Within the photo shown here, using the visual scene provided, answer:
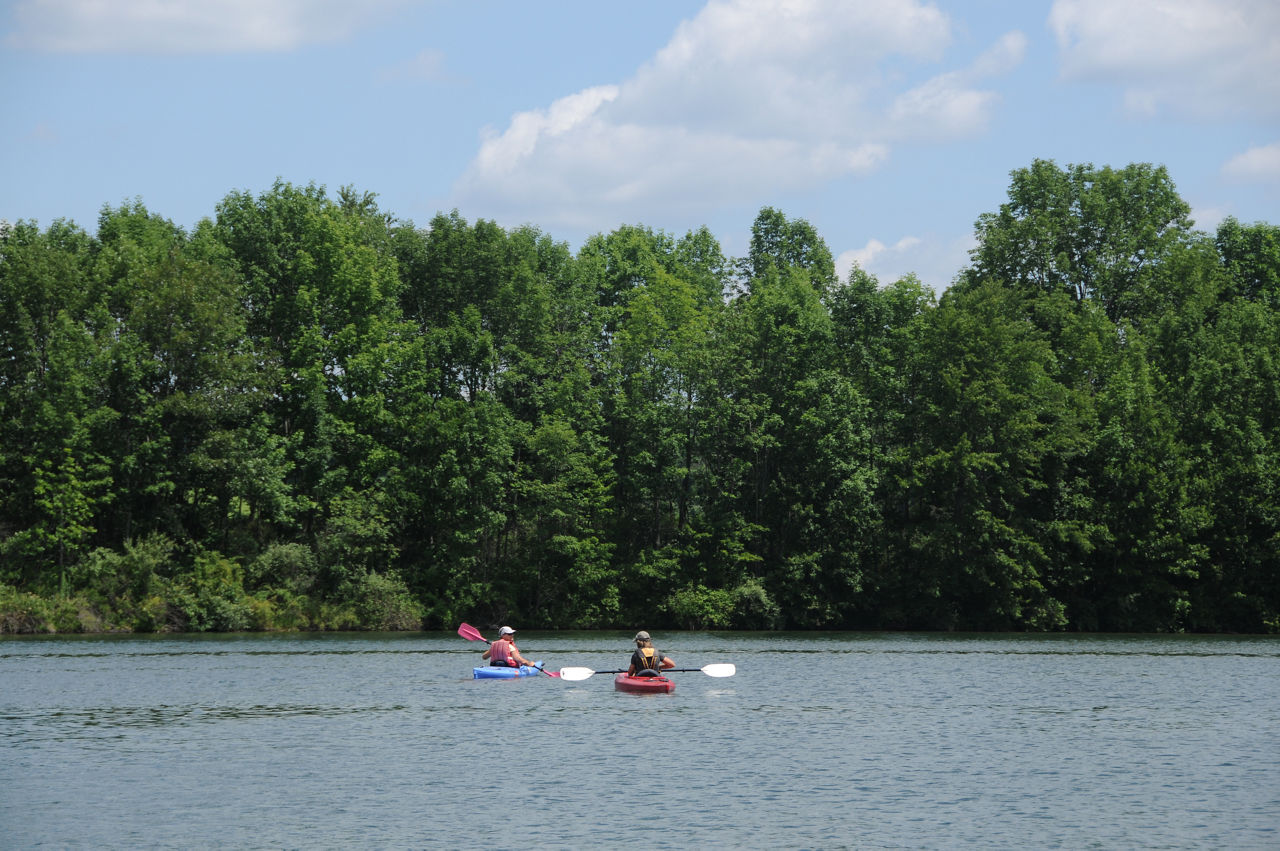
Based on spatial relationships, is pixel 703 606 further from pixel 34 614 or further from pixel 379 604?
pixel 34 614

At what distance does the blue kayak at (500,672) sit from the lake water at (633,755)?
0.34 m

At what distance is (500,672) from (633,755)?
13.9 metres

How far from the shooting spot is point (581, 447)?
69500mm

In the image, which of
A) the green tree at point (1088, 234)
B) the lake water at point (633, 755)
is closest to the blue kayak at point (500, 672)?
the lake water at point (633, 755)

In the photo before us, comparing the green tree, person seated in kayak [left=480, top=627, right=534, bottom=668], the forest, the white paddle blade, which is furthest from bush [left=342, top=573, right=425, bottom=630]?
the green tree

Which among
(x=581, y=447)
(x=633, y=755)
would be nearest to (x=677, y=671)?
(x=633, y=755)

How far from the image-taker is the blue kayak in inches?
1578

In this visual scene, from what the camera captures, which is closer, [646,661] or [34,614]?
[646,661]

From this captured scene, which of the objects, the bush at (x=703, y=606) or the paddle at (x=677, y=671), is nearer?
the paddle at (x=677, y=671)

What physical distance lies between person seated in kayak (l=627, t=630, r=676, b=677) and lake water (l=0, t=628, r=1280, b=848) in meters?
0.78

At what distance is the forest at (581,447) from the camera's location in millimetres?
62969

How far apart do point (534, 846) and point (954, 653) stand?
1380 inches

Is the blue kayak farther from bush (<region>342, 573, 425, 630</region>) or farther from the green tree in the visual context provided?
the green tree

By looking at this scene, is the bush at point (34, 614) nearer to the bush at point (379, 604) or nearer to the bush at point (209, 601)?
the bush at point (209, 601)
